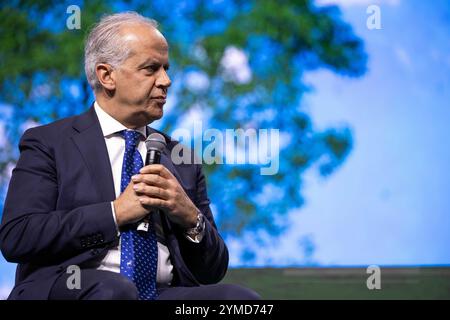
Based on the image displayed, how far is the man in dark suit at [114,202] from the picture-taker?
6.22 feet

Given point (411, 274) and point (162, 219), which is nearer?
point (162, 219)

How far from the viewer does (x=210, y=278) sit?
216cm

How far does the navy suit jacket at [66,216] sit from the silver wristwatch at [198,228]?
23mm

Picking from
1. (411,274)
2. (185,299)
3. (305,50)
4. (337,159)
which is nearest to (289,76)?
(305,50)

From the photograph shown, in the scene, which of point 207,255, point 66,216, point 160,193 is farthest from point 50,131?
point 207,255

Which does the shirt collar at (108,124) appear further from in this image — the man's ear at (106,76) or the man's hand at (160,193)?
the man's hand at (160,193)

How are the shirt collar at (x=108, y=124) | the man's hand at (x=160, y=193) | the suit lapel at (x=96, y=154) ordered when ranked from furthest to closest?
1. the shirt collar at (x=108, y=124)
2. the suit lapel at (x=96, y=154)
3. the man's hand at (x=160, y=193)

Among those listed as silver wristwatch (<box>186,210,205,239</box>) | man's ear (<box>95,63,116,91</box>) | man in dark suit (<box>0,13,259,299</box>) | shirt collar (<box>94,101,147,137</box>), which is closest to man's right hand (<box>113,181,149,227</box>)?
man in dark suit (<box>0,13,259,299</box>)

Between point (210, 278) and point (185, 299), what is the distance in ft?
0.91

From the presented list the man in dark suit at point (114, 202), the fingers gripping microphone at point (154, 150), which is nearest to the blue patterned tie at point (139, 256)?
the man in dark suit at point (114, 202)

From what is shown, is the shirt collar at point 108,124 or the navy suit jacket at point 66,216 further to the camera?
the shirt collar at point 108,124

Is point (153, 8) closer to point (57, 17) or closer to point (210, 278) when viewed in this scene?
point (57, 17)

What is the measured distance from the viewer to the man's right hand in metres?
1.91
